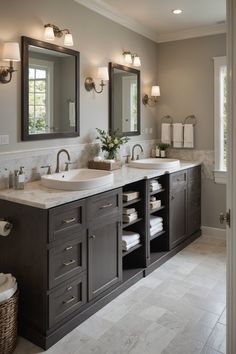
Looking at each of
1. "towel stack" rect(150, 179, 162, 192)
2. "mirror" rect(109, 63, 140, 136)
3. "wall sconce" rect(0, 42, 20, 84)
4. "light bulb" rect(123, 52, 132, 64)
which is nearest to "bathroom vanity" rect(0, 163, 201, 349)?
"towel stack" rect(150, 179, 162, 192)

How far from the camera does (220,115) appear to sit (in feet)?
14.3

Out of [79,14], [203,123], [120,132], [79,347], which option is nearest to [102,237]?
[79,347]

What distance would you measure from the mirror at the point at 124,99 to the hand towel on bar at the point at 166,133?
496 millimetres

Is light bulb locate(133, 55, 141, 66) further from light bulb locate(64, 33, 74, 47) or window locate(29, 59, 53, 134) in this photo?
window locate(29, 59, 53, 134)

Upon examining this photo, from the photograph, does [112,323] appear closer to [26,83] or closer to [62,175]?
[62,175]

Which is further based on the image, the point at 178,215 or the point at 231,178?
the point at 178,215

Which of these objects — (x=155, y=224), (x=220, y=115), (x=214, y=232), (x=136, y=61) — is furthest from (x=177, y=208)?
(x=136, y=61)

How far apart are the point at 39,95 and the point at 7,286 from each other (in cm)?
156

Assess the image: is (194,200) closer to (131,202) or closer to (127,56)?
(131,202)

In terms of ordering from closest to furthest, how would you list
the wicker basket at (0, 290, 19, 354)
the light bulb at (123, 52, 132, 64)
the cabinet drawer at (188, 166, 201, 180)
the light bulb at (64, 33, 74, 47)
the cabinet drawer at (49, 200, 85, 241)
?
the wicker basket at (0, 290, 19, 354) → the cabinet drawer at (49, 200, 85, 241) → the light bulb at (64, 33, 74, 47) → the light bulb at (123, 52, 132, 64) → the cabinet drawer at (188, 166, 201, 180)

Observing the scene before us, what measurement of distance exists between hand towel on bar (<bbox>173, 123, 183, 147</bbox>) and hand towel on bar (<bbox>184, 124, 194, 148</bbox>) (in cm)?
6

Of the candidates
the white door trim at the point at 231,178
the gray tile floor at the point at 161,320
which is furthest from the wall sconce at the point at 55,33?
the gray tile floor at the point at 161,320

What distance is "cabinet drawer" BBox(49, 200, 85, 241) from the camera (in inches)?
87.7

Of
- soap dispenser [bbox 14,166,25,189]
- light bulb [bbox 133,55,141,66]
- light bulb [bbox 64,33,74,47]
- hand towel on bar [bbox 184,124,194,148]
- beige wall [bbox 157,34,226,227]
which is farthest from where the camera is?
hand towel on bar [bbox 184,124,194,148]
